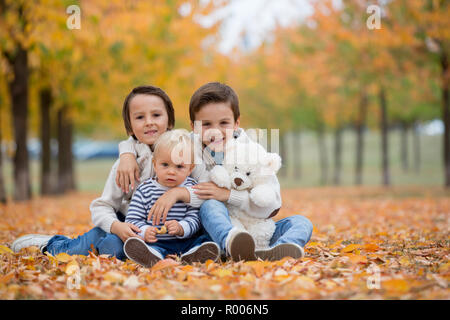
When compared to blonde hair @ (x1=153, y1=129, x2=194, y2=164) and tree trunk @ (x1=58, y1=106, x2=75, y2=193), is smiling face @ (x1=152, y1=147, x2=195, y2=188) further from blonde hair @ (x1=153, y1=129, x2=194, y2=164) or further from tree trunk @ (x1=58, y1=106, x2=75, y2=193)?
tree trunk @ (x1=58, y1=106, x2=75, y2=193)

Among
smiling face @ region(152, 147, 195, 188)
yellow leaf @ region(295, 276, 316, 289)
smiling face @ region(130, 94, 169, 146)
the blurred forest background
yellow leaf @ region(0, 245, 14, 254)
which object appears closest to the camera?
yellow leaf @ region(295, 276, 316, 289)

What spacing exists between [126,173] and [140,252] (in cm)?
73

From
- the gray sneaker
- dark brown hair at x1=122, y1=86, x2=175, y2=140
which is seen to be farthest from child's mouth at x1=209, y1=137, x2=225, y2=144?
the gray sneaker

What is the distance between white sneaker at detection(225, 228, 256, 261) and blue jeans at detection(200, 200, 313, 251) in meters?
0.09

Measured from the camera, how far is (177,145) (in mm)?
3424

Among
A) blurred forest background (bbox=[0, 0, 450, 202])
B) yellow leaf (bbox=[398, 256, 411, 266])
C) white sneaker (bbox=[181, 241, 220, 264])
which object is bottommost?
yellow leaf (bbox=[398, 256, 411, 266])

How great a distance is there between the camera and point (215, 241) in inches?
129

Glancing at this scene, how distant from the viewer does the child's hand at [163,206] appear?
3348mm

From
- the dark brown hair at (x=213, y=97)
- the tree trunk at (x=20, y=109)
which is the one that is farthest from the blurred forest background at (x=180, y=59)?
the dark brown hair at (x=213, y=97)

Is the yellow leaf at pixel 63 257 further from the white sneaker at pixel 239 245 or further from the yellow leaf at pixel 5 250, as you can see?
the white sneaker at pixel 239 245

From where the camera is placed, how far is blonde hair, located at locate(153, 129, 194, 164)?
343 centimetres
